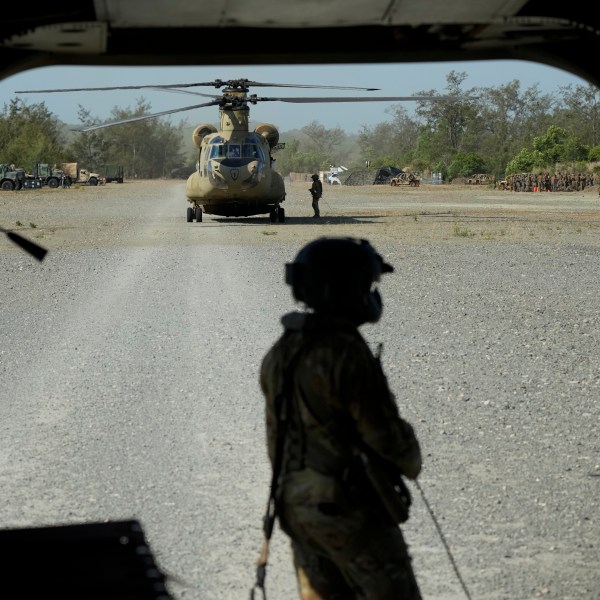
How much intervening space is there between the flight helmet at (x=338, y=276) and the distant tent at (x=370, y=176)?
306 feet

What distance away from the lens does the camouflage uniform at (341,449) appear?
3.04m

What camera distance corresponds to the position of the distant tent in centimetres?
9675

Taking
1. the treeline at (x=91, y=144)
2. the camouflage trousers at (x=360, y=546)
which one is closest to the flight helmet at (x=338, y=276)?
the camouflage trousers at (x=360, y=546)

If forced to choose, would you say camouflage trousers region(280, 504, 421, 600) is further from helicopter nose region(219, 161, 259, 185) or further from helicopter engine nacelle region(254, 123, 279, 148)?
helicopter engine nacelle region(254, 123, 279, 148)

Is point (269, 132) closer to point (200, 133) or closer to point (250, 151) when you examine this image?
point (200, 133)

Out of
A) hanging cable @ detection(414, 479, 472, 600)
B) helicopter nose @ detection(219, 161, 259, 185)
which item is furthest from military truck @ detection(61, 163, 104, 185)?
hanging cable @ detection(414, 479, 472, 600)

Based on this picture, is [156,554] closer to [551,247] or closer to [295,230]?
[551,247]

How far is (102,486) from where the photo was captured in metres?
6.80

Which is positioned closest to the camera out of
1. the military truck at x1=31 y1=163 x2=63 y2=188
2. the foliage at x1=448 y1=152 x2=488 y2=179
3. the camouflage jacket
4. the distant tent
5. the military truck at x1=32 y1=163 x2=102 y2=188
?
the camouflage jacket

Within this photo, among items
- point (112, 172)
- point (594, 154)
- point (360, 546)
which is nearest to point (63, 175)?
point (112, 172)

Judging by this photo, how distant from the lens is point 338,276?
123 inches

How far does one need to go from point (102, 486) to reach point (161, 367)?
3705 millimetres

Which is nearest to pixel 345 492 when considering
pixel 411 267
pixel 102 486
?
pixel 102 486

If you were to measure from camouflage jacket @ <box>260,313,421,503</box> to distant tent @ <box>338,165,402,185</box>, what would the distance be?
9340 cm
